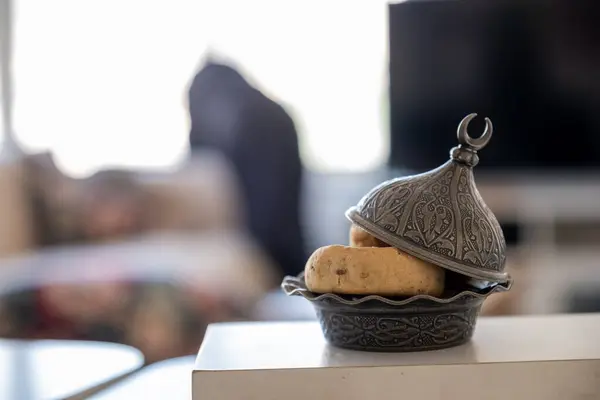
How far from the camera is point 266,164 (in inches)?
85.8

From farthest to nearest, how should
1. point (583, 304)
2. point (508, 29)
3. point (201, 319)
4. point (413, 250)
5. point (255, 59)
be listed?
point (255, 59)
point (508, 29)
point (583, 304)
point (201, 319)
point (413, 250)

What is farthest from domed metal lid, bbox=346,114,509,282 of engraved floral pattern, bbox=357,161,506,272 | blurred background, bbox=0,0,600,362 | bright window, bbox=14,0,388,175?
bright window, bbox=14,0,388,175

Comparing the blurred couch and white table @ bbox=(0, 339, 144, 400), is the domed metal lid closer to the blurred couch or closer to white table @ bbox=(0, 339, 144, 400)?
white table @ bbox=(0, 339, 144, 400)

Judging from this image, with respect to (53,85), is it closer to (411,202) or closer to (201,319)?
(201,319)

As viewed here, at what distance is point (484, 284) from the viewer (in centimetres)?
51

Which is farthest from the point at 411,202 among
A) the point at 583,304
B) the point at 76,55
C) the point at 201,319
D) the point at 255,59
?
the point at 76,55

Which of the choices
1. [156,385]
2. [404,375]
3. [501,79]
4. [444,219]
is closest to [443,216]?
[444,219]

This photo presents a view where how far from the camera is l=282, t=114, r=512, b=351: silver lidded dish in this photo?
47 centimetres

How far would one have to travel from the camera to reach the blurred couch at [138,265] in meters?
1.63

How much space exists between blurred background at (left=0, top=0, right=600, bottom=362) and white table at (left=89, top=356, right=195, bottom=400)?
812mm

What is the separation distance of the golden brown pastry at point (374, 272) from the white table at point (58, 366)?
0.22m

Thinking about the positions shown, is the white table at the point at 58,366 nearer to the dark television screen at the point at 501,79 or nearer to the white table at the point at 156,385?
the white table at the point at 156,385

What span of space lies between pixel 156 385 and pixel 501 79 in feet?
6.78

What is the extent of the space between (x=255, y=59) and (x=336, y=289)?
243 centimetres
